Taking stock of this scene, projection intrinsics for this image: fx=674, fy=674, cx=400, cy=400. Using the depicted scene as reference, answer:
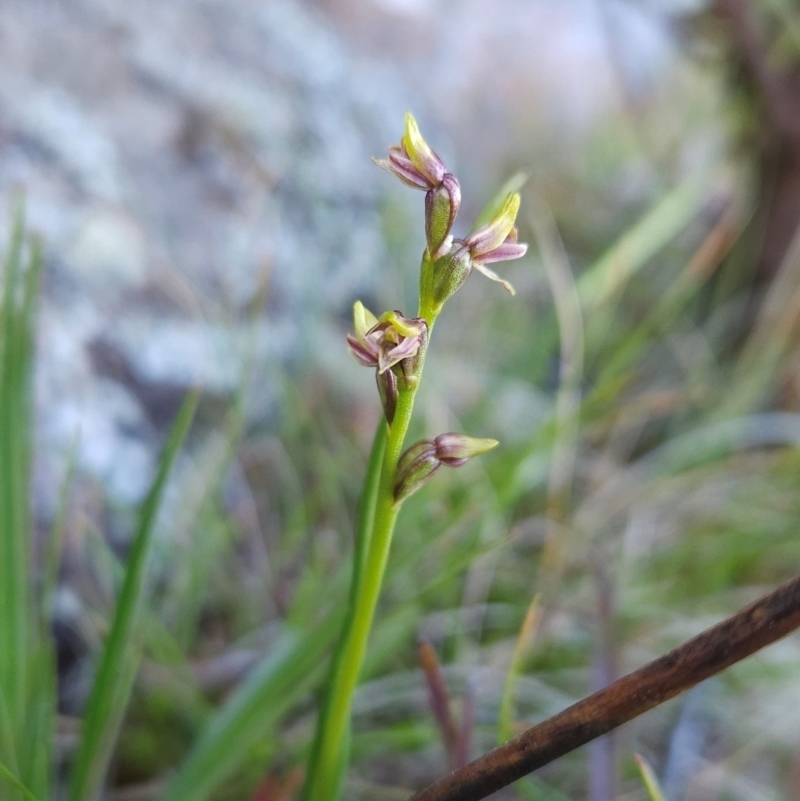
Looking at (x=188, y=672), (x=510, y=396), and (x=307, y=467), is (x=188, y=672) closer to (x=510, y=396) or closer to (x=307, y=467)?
(x=307, y=467)

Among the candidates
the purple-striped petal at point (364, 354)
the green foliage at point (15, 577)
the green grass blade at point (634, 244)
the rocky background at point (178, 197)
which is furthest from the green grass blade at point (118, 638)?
the green grass blade at point (634, 244)

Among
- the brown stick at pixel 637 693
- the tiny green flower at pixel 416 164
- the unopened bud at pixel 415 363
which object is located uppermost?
the tiny green flower at pixel 416 164

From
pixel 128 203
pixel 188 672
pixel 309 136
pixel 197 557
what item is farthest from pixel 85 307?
pixel 309 136

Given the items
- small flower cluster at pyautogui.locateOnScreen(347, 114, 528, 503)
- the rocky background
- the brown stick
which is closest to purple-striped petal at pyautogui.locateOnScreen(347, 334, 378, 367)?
small flower cluster at pyautogui.locateOnScreen(347, 114, 528, 503)

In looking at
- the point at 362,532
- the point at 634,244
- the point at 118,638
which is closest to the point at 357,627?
the point at 362,532

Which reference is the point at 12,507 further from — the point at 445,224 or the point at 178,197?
the point at 178,197

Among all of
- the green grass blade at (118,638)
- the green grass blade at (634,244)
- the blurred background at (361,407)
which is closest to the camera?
the green grass blade at (118,638)

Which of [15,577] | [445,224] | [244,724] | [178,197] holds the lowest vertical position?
[244,724]

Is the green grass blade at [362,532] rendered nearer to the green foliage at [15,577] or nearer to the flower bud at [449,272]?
the flower bud at [449,272]
